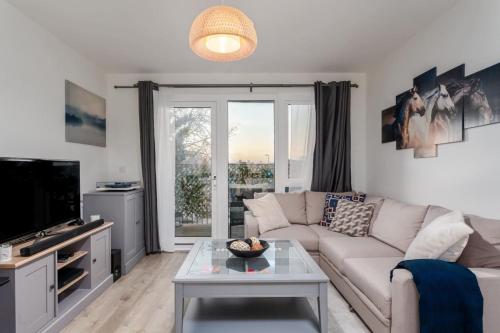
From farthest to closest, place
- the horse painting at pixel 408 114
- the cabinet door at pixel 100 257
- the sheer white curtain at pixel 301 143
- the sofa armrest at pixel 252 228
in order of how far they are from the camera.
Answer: the sheer white curtain at pixel 301 143 < the sofa armrest at pixel 252 228 < the horse painting at pixel 408 114 < the cabinet door at pixel 100 257

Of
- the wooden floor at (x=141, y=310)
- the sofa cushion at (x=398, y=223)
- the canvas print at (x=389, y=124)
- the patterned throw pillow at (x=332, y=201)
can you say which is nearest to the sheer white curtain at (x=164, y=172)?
the wooden floor at (x=141, y=310)

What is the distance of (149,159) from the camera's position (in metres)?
3.83

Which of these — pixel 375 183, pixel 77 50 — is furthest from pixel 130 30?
pixel 375 183

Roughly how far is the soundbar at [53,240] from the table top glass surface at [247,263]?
1.07 m

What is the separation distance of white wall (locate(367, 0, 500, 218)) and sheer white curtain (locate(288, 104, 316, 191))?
958 mm

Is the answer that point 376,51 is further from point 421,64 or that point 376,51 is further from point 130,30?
point 130,30

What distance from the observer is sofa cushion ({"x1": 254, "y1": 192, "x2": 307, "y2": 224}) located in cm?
357

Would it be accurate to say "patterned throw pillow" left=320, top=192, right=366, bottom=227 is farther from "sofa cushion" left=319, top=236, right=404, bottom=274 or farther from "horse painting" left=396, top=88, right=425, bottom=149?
"horse painting" left=396, top=88, right=425, bottom=149

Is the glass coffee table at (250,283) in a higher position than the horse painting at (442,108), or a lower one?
lower

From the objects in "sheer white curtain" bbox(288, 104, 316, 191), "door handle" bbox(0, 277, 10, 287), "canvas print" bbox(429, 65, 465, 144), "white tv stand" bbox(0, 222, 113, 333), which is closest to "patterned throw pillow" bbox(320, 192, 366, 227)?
"sheer white curtain" bbox(288, 104, 316, 191)

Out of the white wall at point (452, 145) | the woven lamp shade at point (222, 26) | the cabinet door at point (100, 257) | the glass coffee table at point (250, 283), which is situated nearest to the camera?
the woven lamp shade at point (222, 26)

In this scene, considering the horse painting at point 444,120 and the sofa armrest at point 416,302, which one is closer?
the sofa armrest at point 416,302

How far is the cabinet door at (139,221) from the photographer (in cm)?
360

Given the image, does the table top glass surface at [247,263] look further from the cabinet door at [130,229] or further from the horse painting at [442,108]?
the horse painting at [442,108]
